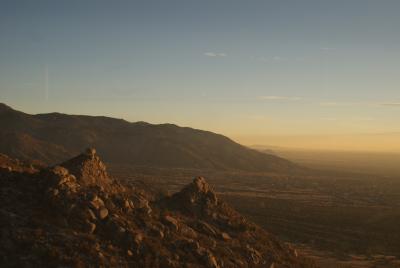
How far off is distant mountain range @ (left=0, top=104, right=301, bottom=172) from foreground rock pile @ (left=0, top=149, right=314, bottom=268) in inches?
4013

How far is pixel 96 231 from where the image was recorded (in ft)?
48.6

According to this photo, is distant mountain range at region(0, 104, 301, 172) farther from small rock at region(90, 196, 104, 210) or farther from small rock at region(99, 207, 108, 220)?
small rock at region(99, 207, 108, 220)

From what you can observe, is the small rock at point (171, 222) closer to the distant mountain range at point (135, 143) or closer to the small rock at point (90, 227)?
the small rock at point (90, 227)

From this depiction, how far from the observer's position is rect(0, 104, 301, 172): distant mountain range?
5162 inches

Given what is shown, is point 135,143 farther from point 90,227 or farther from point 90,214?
point 90,227

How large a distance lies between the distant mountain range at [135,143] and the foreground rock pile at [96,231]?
102m

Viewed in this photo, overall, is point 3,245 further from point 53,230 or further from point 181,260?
point 181,260

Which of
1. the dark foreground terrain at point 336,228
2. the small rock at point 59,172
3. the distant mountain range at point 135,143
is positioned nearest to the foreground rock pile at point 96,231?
the small rock at point 59,172

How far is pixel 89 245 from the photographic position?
1373cm

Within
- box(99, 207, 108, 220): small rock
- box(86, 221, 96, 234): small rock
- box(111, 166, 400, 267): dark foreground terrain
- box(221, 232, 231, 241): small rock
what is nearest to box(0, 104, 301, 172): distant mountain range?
box(111, 166, 400, 267): dark foreground terrain

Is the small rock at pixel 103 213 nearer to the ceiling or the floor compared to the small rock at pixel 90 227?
nearer to the ceiling

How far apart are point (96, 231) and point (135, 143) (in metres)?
126

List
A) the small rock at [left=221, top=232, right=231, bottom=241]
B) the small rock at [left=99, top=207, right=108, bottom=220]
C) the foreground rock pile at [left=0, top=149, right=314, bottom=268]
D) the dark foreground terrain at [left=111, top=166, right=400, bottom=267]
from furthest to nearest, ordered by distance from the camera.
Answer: the dark foreground terrain at [left=111, top=166, right=400, bottom=267]
the small rock at [left=221, top=232, right=231, bottom=241]
the small rock at [left=99, top=207, right=108, bottom=220]
the foreground rock pile at [left=0, top=149, right=314, bottom=268]

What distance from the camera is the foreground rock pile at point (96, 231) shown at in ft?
43.6
